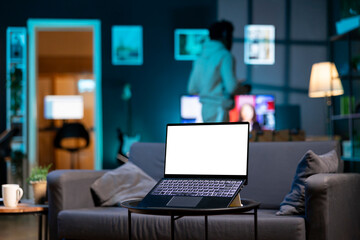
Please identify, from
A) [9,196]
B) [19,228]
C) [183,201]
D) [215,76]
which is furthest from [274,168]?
[19,228]

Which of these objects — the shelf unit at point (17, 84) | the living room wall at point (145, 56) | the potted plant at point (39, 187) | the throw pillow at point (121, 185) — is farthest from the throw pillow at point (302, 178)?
the shelf unit at point (17, 84)

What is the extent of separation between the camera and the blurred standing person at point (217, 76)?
5.79 metres

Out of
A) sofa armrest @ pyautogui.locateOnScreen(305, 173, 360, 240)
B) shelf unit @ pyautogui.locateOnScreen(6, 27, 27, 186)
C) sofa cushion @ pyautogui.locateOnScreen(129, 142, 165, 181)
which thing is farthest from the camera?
shelf unit @ pyautogui.locateOnScreen(6, 27, 27, 186)

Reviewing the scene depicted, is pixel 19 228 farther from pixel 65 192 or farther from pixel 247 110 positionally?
pixel 247 110

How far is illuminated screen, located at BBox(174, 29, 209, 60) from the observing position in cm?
826

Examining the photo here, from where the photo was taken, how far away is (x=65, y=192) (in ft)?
11.0

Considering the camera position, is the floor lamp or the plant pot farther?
the floor lamp

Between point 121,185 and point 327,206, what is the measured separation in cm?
136

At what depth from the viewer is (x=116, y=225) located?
3.12 meters

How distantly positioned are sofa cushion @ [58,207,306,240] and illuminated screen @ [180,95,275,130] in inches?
185

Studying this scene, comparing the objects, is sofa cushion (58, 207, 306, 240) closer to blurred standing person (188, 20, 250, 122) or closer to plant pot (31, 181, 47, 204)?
plant pot (31, 181, 47, 204)

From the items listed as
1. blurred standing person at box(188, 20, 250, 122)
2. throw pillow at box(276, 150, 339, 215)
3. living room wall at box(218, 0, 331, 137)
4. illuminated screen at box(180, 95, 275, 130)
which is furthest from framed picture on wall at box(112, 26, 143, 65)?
throw pillow at box(276, 150, 339, 215)

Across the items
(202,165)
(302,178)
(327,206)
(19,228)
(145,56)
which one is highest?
(145,56)

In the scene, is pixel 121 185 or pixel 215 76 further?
pixel 215 76
